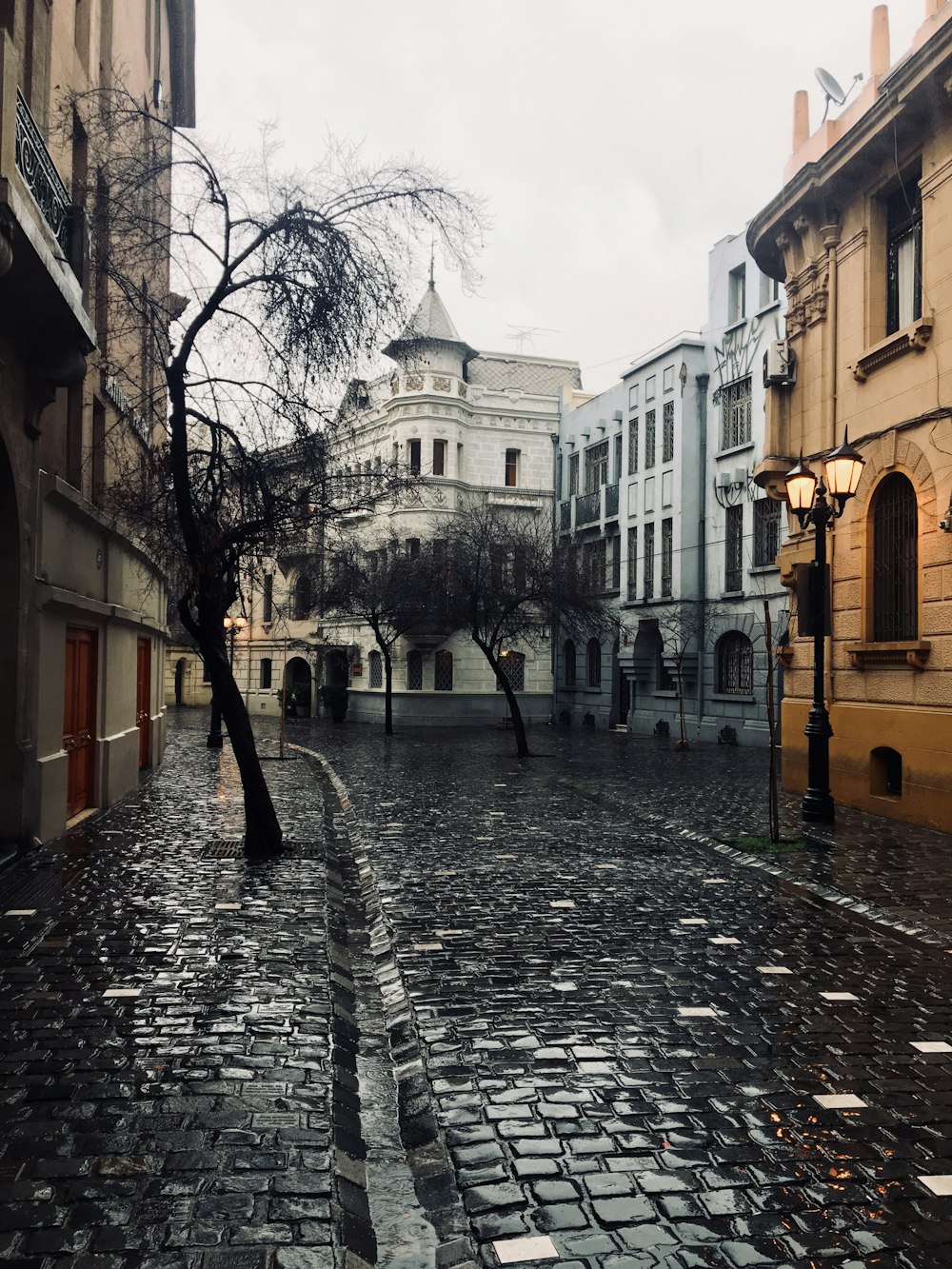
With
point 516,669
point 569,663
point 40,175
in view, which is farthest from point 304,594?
point 40,175

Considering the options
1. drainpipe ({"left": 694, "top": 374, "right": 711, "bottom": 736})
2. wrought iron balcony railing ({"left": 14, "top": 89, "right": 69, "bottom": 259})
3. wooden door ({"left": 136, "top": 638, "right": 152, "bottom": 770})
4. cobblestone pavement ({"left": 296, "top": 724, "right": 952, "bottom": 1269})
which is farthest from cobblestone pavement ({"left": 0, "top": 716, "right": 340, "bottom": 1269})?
drainpipe ({"left": 694, "top": 374, "right": 711, "bottom": 736})

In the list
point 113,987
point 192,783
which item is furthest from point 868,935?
point 192,783

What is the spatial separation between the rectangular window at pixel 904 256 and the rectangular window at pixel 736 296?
622 inches

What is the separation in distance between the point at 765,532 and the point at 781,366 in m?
11.8

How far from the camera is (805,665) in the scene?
51.1ft

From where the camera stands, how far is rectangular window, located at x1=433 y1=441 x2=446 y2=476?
39.7m

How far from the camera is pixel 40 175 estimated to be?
8445mm

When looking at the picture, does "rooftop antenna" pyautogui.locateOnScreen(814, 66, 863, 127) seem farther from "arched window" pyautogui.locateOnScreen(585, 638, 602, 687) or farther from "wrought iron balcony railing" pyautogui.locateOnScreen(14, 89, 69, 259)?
"arched window" pyautogui.locateOnScreen(585, 638, 602, 687)

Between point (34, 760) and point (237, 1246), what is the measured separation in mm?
7804

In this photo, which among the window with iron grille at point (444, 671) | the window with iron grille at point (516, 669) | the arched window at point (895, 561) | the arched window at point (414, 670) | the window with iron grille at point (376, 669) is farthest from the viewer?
the window with iron grille at point (516, 669)

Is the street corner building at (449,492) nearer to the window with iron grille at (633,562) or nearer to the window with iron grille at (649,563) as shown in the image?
the window with iron grille at (633,562)

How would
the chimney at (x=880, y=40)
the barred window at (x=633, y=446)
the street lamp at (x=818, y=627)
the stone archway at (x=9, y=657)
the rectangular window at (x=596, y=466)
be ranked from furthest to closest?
the rectangular window at (x=596, y=466) < the barred window at (x=633, y=446) < the chimney at (x=880, y=40) < the street lamp at (x=818, y=627) < the stone archway at (x=9, y=657)

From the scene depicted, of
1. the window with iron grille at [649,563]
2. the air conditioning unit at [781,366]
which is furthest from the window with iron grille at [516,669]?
the air conditioning unit at [781,366]

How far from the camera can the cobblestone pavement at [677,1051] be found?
138 inches
